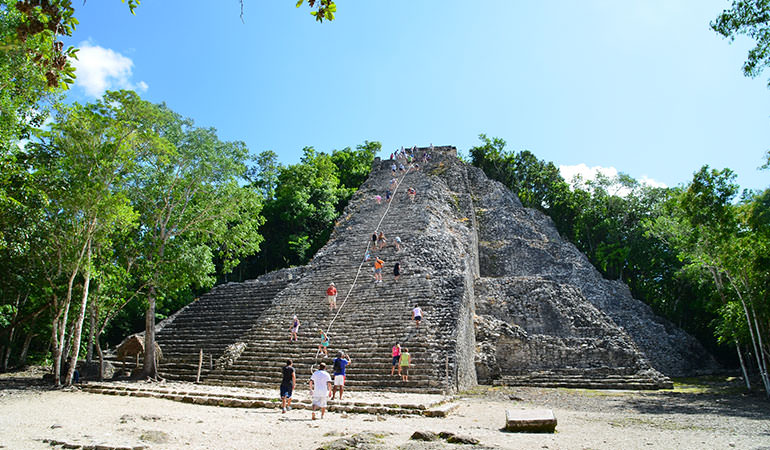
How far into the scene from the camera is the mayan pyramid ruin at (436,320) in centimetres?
1268

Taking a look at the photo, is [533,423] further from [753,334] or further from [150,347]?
[150,347]

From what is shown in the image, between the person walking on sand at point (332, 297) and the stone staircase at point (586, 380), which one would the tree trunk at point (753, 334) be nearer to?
the stone staircase at point (586, 380)

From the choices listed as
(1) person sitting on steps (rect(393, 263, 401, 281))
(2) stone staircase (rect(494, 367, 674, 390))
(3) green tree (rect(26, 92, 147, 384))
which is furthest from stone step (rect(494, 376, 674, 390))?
(3) green tree (rect(26, 92, 147, 384))

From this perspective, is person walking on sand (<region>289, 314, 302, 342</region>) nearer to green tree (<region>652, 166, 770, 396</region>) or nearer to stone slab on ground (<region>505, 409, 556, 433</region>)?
stone slab on ground (<region>505, 409, 556, 433</region>)

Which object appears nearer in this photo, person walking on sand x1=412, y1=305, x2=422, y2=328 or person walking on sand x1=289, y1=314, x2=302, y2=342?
person walking on sand x1=412, y1=305, x2=422, y2=328

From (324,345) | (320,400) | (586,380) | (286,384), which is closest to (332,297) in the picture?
(324,345)

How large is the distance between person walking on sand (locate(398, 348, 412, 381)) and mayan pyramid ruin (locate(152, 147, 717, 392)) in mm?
162

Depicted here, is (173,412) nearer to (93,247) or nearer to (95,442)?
(95,442)

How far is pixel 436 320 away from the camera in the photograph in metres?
13.3

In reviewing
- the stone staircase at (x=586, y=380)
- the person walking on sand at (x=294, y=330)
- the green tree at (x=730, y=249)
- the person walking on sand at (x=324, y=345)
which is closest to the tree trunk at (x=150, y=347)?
the person walking on sand at (x=294, y=330)

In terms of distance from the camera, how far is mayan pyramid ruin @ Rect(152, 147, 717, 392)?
41.6ft

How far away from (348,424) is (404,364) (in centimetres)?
393

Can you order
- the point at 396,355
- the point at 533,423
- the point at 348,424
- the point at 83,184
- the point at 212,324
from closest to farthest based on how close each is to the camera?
the point at 533,423 → the point at 348,424 → the point at 396,355 → the point at 83,184 → the point at 212,324

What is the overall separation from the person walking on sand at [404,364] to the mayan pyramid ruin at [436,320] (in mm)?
162
